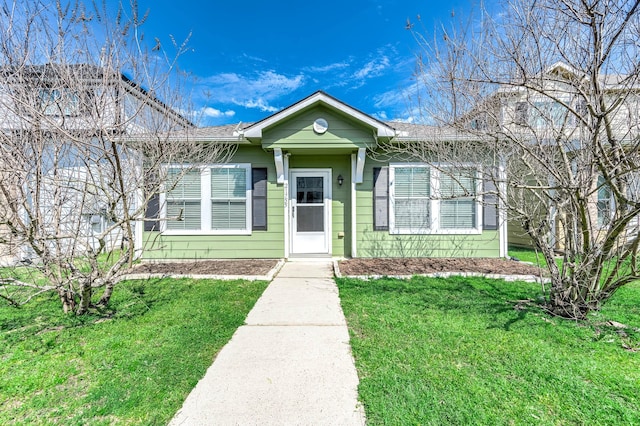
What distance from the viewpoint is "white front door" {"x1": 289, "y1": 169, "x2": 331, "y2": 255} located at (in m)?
7.09

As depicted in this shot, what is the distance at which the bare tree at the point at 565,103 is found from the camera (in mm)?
2490

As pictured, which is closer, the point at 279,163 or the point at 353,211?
the point at 279,163

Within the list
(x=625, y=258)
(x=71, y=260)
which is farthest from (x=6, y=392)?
(x=625, y=258)

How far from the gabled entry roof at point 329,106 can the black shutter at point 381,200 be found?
44.7 inches

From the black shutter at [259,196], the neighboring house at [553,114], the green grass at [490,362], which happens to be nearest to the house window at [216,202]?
the black shutter at [259,196]

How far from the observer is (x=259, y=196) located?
679cm

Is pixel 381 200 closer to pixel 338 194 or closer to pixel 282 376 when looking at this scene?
pixel 338 194

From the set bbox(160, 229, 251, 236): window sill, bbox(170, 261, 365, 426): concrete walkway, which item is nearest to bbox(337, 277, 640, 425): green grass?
bbox(170, 261, 365, 426): concrete walkway

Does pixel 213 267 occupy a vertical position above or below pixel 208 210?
below

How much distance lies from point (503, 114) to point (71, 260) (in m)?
5.35

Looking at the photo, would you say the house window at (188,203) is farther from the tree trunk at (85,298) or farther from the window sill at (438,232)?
the window sill at (438,232)

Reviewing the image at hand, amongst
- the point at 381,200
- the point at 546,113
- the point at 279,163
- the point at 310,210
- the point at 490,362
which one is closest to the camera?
the point at 490,362

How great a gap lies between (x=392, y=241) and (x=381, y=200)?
40.5 inches

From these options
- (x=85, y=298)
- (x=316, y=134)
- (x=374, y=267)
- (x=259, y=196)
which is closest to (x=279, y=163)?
(x=259, y=196)
